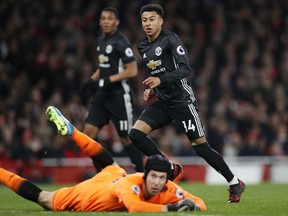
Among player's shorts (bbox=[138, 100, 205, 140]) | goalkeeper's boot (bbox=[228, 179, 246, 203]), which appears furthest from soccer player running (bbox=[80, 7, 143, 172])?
goalkeeper's boot (bbox=[228, 179, 246, 203])

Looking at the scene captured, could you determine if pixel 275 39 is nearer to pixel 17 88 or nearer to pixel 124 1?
pixel 124 1

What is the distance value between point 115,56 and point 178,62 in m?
2.88

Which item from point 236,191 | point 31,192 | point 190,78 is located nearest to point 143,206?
point 31,192

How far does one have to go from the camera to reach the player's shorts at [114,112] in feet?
41.1

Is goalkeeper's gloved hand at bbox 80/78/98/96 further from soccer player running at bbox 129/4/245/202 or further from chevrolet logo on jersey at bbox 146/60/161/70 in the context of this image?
chevrolet logo on jersey at bbox 146/60/161/70

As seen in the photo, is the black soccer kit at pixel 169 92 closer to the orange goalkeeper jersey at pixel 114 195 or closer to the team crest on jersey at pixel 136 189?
the orange goalkeeper jersey at pixel 114 195

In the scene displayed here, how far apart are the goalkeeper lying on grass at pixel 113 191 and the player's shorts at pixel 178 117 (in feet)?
4.43

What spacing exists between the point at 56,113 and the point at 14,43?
10798 millimetres

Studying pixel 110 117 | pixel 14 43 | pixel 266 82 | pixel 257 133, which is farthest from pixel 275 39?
pixel 110 117

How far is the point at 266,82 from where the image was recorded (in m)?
21.3

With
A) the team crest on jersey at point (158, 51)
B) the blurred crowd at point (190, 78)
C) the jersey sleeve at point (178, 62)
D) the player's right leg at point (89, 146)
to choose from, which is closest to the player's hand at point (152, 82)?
the jersey sleeve at point (178, 62)

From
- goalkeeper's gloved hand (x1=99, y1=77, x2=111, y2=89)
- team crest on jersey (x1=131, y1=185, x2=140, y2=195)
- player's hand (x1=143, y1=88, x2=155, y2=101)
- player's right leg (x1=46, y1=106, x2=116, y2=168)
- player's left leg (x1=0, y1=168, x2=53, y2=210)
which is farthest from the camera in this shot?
goalkeeper's gloved hand (x1=99, y1=77, x2=111, y2=89)

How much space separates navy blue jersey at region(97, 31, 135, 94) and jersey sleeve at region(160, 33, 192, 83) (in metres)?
2.43

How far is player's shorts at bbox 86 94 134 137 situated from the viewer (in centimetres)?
1254
